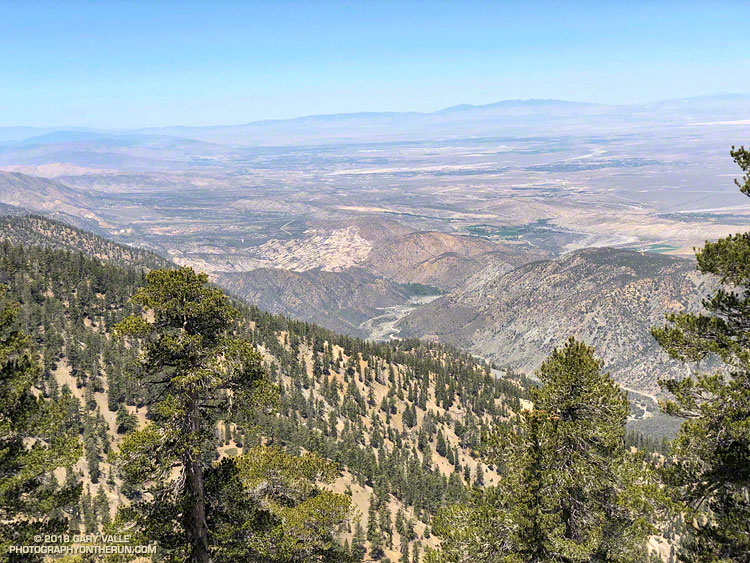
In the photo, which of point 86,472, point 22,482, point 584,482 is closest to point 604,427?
point 584,482

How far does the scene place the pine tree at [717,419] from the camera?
562 inches

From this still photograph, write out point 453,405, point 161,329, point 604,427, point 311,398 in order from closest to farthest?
point 161,329, point 604,427, point 311,398, point 453,405

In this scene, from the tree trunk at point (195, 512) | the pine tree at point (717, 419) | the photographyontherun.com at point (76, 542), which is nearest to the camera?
the pine tree at point (717, 419)

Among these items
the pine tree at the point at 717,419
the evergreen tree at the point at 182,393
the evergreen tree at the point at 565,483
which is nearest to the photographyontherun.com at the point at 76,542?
the evergreen tree at the point at 182,393

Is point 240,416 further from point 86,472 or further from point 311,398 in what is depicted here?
point 311,398

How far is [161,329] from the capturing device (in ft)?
52.6

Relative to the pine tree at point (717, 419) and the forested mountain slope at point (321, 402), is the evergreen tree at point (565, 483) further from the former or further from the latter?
the forested mountain slope at point (321, 402)

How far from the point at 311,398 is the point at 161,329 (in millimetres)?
94498

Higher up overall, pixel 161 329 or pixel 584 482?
pixel 161 329

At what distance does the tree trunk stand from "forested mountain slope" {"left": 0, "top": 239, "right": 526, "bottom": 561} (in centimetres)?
2714

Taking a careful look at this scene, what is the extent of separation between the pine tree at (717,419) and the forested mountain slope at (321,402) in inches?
1311

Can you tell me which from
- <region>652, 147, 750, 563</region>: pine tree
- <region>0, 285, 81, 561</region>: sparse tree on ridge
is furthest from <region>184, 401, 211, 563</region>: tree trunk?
<region>652, 147, 750, 563</region>: pine tree

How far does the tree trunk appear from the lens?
15844mm

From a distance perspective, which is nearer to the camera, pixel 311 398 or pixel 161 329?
pixel 161 329
